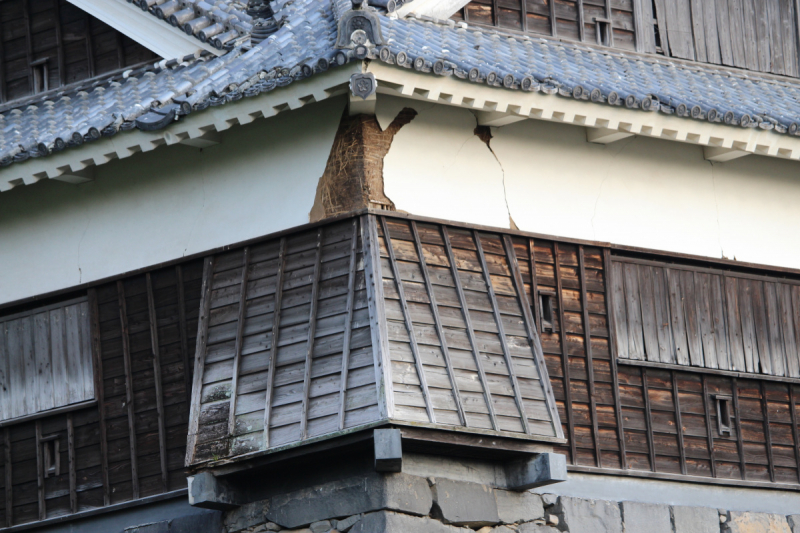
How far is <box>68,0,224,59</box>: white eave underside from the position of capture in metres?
11.9

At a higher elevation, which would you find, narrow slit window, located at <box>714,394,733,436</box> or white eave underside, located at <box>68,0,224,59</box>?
white eave underside, located at <box>68,0,224,59</box>

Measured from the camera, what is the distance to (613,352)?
35.3ft

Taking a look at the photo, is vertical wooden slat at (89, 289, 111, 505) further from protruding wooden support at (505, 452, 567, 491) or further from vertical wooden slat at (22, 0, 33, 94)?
protruding wooden support at (505, 452, 567, 491)

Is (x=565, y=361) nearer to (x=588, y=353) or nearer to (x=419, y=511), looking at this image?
(x=588, y=353)

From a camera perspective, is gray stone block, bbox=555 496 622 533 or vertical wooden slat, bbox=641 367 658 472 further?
vertical wooden slat, bbox=641 367 658 472

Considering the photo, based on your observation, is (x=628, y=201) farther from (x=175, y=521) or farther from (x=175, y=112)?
(x=175, y=521)

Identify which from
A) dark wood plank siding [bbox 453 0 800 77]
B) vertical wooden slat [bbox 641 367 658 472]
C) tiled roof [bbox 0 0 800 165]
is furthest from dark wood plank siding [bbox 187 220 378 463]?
dark wood plank siding [bbox 453 0 800 77]

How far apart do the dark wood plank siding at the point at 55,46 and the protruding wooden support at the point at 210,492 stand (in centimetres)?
494

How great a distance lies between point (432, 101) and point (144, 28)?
375 centimetres

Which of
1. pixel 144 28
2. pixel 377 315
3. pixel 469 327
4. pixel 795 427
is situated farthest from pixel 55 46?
pixel 795 427

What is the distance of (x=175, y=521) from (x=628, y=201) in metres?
4.84

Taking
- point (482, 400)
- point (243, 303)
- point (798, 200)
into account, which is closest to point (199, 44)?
point (243, 303)

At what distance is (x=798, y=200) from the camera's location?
39.3 feet

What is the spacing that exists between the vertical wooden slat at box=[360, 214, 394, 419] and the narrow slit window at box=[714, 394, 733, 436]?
3650 mm
